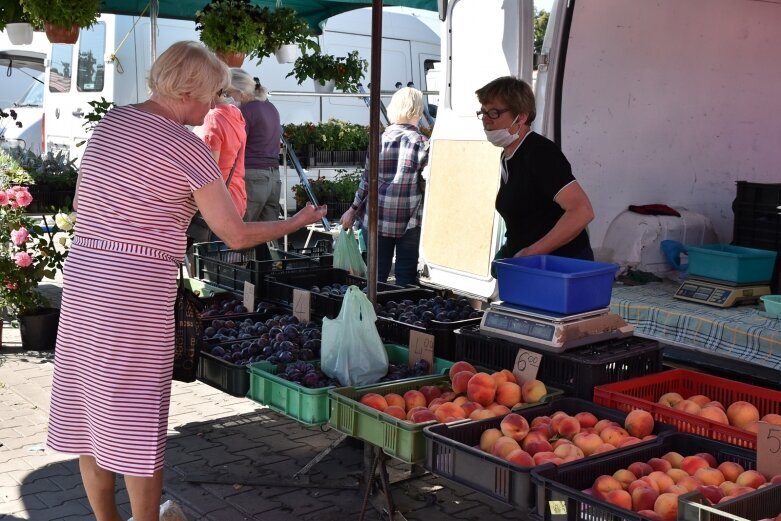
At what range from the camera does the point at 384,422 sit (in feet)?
9.04

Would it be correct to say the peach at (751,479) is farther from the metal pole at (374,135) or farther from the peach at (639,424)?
the metal pole at (374,135)

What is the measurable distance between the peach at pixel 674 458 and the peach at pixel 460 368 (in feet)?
2.63

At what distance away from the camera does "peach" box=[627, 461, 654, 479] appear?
2.32m

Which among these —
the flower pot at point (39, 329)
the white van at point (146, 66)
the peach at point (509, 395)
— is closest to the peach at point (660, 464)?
the peach at point (509, 395)

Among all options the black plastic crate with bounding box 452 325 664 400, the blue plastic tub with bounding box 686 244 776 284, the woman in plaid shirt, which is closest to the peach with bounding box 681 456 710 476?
the black plastic crate with bounding box 452 325 664 400

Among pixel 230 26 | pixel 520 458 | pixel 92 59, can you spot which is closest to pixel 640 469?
pixel 520 458

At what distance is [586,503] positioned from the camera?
2082 mm

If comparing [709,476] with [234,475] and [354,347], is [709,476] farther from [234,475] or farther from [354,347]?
[234,475]

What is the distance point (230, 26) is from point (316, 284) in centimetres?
207

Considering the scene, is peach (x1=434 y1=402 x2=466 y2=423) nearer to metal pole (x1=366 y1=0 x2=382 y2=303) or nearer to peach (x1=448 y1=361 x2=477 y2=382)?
peach (x1=448 y1=361 x2=477 y2=382)

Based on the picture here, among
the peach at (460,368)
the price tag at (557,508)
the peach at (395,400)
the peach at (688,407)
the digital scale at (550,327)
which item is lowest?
the price tag at (557,508)

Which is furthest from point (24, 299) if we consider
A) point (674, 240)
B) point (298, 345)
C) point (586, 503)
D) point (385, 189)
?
point (586, 503)

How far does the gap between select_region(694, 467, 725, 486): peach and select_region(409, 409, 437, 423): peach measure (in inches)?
31.0

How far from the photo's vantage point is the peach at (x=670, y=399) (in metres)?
2.86
